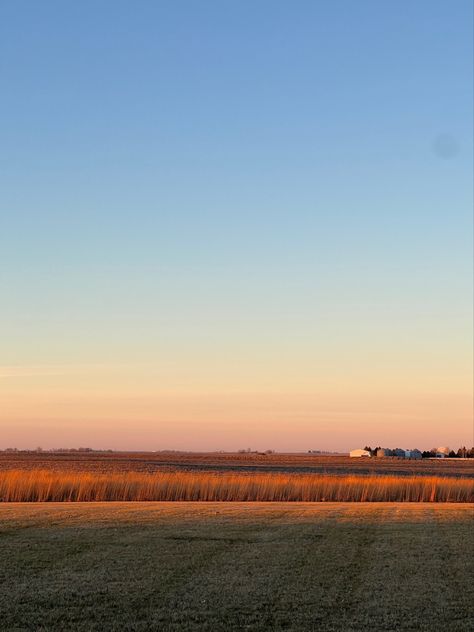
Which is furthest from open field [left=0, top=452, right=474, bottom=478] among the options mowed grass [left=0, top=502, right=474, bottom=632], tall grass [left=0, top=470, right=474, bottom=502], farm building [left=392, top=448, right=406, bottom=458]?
farm building [left=392, top=448, right=406, bottom=458]

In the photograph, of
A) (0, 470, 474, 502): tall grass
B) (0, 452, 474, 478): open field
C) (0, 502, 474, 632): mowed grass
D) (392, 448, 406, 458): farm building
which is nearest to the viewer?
(0, 502, 474, 632): mowed grass

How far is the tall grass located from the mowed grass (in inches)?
430

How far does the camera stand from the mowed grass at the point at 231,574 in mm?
8516

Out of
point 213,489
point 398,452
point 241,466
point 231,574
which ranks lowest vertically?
point 231,574

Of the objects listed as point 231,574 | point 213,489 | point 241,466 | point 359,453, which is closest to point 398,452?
point 359,453

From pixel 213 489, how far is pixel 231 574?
19150 millimetres

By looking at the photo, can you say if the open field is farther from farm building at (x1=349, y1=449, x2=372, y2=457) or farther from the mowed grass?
farm building at (x1=349, y1=449, x2=372, y2=457)

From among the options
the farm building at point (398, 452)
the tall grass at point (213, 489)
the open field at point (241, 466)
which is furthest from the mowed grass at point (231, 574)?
the farm building at point (398, 452)

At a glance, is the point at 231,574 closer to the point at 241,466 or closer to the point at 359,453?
the point at 241,466

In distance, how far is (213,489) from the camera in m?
29.9

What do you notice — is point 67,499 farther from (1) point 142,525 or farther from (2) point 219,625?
(2) point 219,625

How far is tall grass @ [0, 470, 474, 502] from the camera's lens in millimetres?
28500

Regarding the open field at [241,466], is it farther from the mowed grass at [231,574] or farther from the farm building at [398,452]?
the farm building at [398,452]

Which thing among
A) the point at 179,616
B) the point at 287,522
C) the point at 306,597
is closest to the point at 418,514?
the point at 287,522
